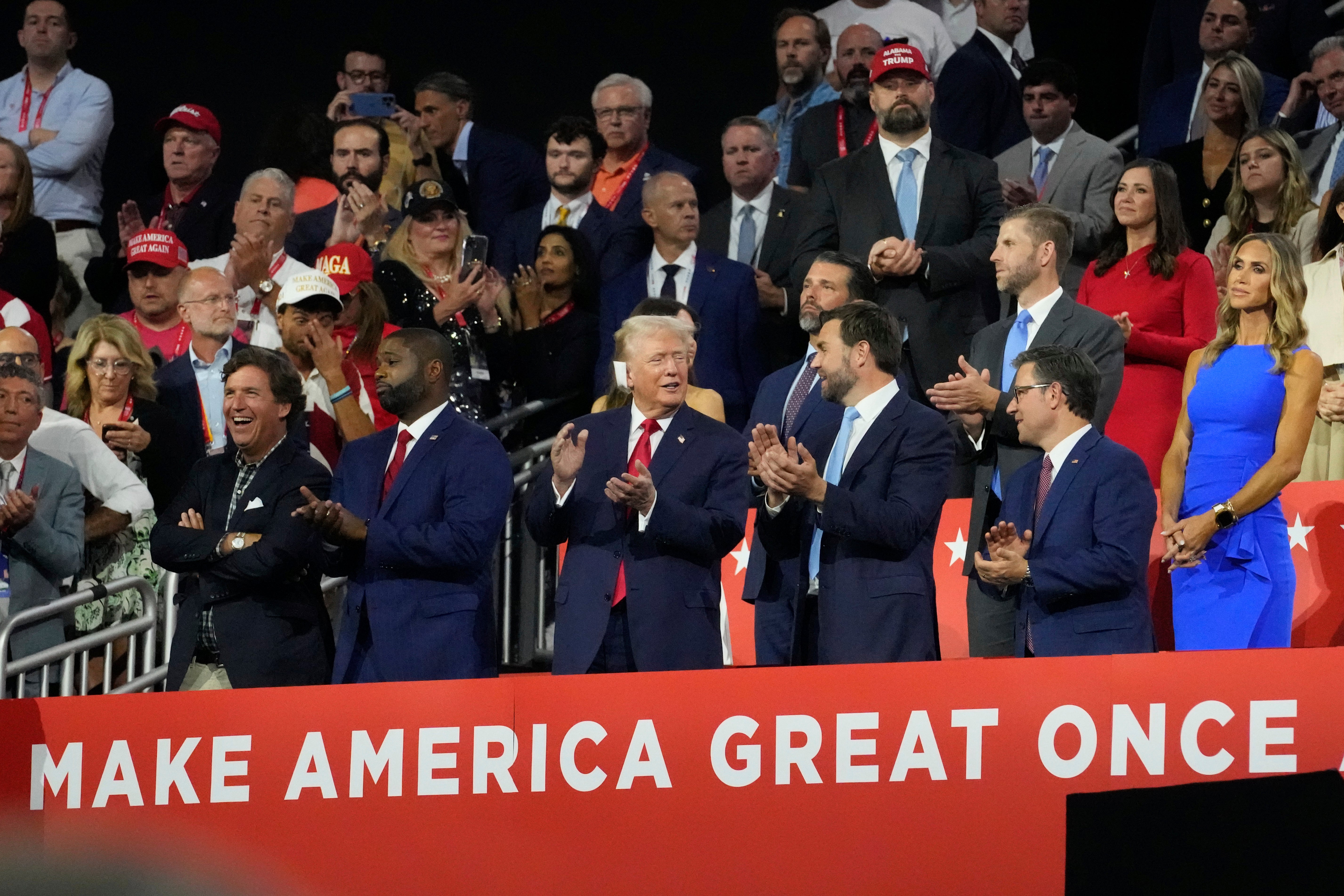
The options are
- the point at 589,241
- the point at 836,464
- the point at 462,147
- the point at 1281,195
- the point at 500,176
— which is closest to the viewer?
the point at 836,464

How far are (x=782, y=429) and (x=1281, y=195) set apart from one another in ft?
9.61

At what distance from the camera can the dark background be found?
1052cm

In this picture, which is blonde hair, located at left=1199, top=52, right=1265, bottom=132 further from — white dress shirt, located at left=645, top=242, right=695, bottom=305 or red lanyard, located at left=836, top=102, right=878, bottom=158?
white dress shirt, located at left=645, top=242, right=695, bottom=305

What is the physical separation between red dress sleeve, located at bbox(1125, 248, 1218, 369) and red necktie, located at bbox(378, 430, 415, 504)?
2.85 meters

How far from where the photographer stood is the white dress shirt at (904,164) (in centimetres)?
703

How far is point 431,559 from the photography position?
16.3ft

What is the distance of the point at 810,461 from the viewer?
15.4 feet

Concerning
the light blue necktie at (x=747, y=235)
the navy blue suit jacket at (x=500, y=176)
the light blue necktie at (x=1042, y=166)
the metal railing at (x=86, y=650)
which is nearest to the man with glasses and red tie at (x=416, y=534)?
the metal railing at (x=86, y=650)

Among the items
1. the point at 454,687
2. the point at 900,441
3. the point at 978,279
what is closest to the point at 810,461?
the point at 900,441

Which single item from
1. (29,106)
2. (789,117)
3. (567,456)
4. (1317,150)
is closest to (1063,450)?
(567,456)

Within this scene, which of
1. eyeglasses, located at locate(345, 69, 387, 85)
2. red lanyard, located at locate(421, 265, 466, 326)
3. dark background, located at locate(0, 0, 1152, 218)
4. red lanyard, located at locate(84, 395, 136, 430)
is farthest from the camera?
dark background, located at locate(0, 0, 1152, 218)

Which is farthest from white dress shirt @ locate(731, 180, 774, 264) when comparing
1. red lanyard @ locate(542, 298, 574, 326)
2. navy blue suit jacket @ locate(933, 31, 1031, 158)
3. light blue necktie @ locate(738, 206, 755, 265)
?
navy blue suit jacket @ locate(933, 31, 1031, 158)

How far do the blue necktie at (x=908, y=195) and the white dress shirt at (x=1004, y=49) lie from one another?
202 centimetres

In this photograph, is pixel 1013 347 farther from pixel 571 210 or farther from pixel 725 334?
pixel 571 210
